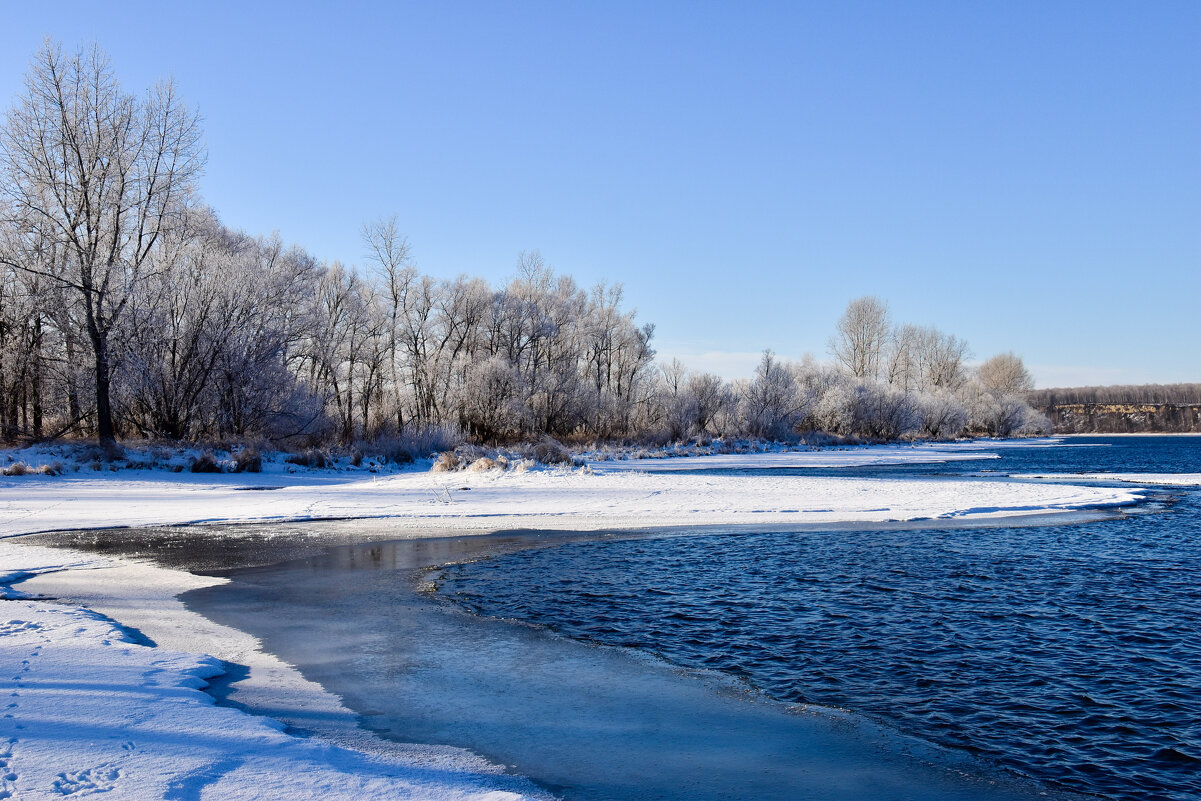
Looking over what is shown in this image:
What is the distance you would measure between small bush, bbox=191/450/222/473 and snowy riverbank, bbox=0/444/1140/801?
670cm

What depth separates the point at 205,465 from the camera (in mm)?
23531

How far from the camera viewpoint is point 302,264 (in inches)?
1666

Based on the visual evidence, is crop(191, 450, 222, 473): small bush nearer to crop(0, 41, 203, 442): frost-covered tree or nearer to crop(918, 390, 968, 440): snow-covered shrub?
crop(0, 41, 203, 442): frost-covered tree

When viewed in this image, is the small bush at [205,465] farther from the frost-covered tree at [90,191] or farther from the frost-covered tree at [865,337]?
the frost-covered tree at [865,337]

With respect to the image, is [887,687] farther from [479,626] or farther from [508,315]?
[508,315]

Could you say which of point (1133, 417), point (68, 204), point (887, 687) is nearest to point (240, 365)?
point (68, 204)

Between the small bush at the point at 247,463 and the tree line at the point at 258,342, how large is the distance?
4132 millimetres

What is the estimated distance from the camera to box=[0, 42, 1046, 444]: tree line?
25938 millimetres

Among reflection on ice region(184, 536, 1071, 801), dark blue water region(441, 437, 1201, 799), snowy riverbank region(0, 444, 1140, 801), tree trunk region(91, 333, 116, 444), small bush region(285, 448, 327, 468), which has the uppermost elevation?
tree trunk region(91, 333, 116, 444)

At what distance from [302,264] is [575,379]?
18536 millimetres

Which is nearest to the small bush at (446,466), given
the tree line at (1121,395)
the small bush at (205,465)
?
the small bush at (205,465)

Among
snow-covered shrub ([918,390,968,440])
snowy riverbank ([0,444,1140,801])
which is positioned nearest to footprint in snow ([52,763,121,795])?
snowy riverbank ([0,444,1140,801])

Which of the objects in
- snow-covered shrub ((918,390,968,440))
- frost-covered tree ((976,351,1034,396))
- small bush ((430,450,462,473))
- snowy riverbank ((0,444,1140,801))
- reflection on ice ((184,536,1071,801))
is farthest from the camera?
frost-covered tree ((976,351,1034,396))

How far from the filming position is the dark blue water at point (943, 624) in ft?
15.4
